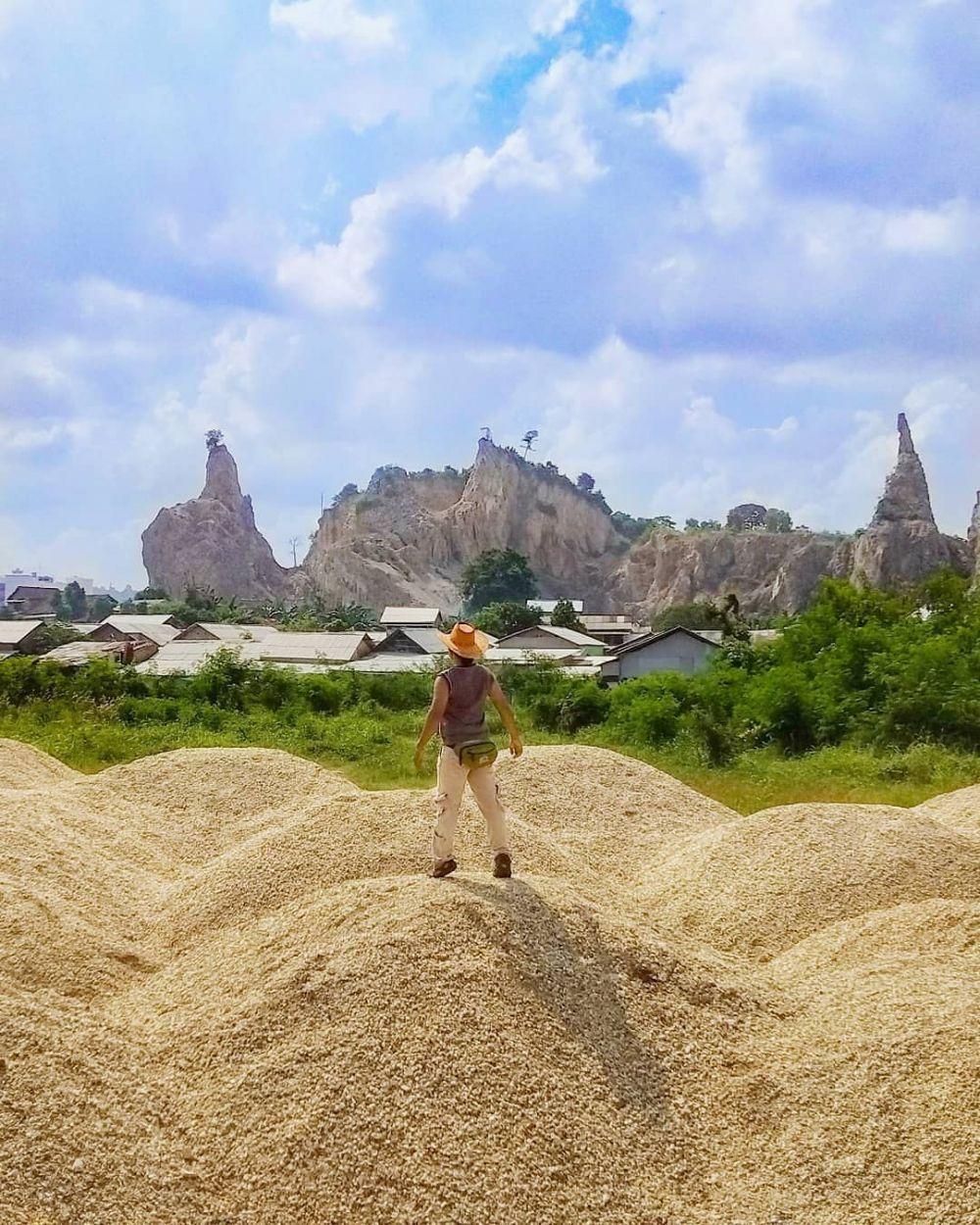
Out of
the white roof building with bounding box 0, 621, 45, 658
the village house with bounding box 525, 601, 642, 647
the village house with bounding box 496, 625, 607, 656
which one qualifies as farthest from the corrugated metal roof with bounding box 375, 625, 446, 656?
the white roof building with bounding box 0, 621, 45, 658

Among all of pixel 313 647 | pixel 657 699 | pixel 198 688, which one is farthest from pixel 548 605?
pixel 657 699

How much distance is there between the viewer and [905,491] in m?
51.6

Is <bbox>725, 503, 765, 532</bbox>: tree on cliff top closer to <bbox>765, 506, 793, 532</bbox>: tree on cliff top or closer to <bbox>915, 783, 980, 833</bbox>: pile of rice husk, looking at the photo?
<bbox>765, 506, 793, 532</bbox>: tree on cliff top

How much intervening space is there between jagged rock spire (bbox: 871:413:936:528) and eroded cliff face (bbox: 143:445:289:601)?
4128 cm

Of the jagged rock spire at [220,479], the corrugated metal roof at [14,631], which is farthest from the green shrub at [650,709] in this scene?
the jagged rock spire at [220,479]

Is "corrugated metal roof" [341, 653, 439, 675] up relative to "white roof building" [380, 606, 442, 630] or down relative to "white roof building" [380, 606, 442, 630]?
down

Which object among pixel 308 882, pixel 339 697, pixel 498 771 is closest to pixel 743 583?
pixel 339 697

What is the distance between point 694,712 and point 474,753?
951 centimetres

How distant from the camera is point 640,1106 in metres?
3.81

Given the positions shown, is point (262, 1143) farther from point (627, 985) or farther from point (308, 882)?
point (308, 882)

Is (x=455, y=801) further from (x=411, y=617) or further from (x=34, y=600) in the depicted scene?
(x=34, y=600)

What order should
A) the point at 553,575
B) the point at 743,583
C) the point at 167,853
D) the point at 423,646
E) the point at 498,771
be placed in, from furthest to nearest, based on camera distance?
the point at 553,575, the point at 743,583, the point at 423,646, the point at 498,771, the point at 167,853

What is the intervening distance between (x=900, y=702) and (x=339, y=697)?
9.35 metres

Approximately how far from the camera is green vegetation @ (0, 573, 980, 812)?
39.7ft
